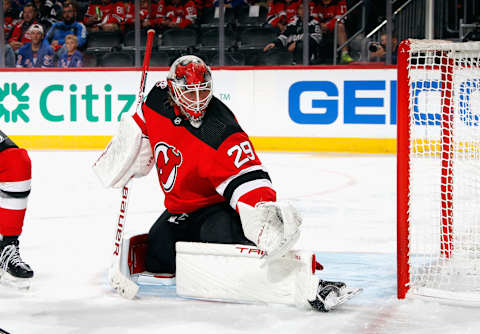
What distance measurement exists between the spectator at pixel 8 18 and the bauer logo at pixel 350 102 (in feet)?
10.9

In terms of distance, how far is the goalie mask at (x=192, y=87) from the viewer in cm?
251

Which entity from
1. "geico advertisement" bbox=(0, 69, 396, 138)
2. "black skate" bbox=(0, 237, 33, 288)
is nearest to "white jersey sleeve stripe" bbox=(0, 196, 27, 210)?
"black skate" bbox=(0, 237, 33, 288)

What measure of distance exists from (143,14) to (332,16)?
207 centimetres

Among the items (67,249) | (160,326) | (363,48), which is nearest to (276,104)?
(363,48)

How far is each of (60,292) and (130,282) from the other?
0.27 meters

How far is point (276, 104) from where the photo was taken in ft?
27.7

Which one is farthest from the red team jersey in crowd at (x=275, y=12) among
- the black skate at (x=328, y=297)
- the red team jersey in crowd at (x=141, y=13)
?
the black skate at (x=328, y=297)

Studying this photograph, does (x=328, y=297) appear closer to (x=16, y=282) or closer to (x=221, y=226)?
(x=221, y=226)

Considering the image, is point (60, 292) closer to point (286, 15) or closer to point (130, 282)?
point (130, 282)

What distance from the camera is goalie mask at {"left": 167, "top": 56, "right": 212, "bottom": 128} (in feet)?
8.23

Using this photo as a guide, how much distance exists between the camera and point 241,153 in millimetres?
2496

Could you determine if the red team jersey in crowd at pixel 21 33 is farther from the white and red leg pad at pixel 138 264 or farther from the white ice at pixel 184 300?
the white and red leg pad at pixel 138 264

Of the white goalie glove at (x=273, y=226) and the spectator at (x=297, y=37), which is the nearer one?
the white goalie glove at (x=273, y=226)

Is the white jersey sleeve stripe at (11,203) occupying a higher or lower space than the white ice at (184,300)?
higher
